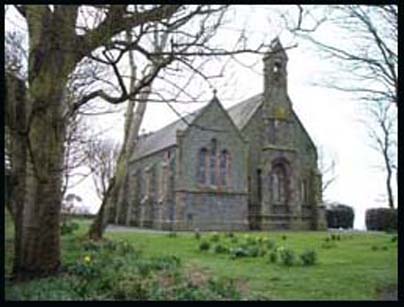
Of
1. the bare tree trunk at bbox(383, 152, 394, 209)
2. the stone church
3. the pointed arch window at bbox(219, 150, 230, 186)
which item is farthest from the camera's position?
the pointed arch window at bbox(219, 150, 230, 186)

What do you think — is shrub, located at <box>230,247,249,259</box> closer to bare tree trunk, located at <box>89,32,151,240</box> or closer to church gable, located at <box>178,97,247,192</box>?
bare tree trunk, located at <box>89,32,151,240</box>

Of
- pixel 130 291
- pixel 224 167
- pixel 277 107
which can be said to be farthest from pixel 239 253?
pixel 277 107

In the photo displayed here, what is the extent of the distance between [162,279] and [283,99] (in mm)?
34324

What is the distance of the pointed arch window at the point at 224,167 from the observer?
38125 mm

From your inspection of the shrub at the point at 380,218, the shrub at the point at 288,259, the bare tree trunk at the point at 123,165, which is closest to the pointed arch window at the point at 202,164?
the shrub at the point at 380,218

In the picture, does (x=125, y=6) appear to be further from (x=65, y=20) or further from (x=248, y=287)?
(x=248, y=287)

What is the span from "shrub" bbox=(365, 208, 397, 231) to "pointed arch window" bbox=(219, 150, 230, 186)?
32.3 feet

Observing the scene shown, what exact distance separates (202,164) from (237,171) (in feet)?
8.99

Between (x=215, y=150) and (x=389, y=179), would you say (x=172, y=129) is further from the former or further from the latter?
(x=389, y=179)

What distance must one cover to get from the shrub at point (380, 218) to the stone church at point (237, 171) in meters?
4.88

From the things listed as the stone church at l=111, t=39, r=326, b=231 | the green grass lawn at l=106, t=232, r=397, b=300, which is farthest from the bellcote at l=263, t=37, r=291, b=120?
the green grass lawn at l=106, t=232, r=397, b=300

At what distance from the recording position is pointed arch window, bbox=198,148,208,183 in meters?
37.4

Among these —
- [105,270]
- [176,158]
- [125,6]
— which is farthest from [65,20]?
[176,158]
